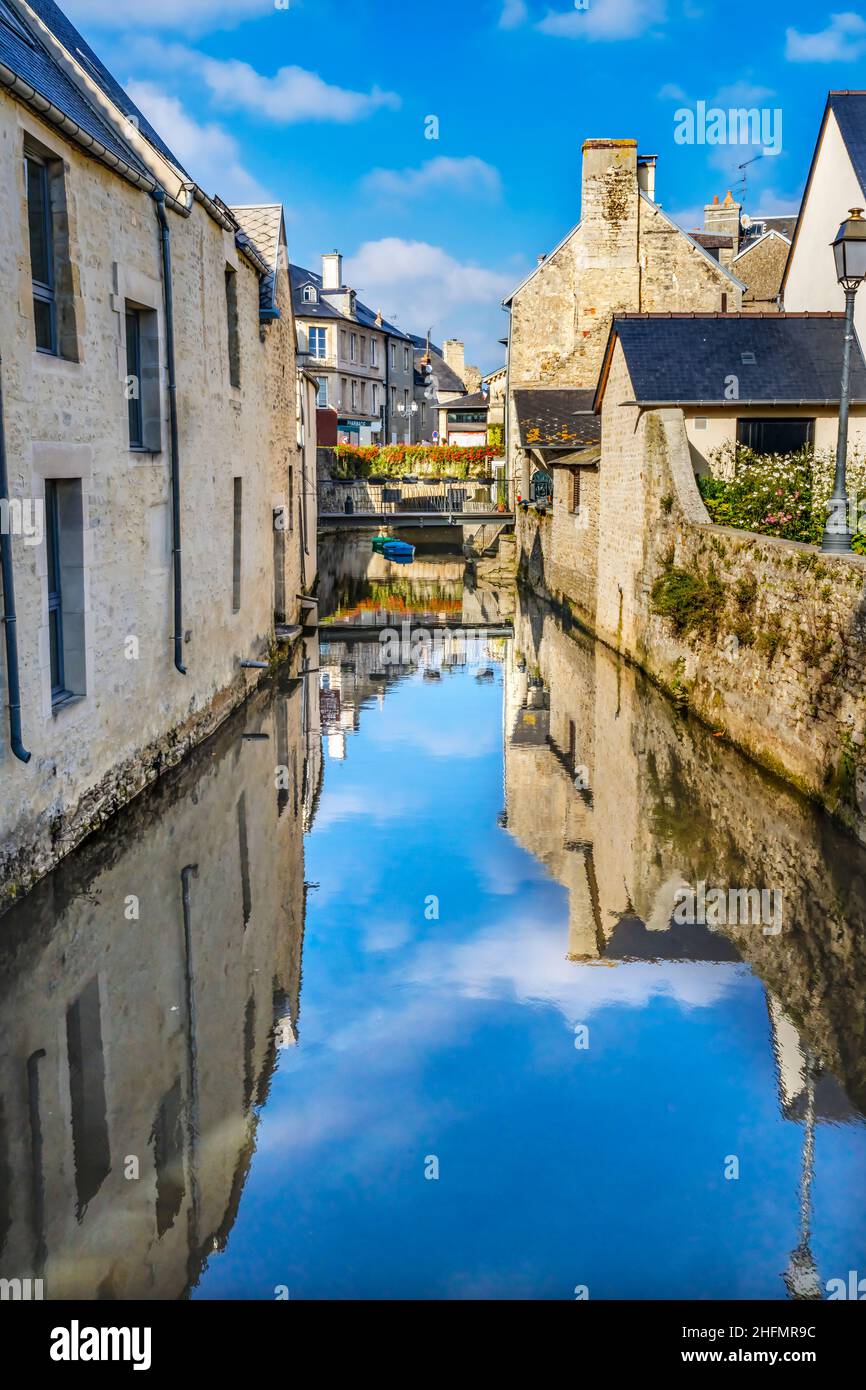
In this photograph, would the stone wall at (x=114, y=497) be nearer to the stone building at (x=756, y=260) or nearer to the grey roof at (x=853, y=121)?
the grey roof at (x=853, y=121)

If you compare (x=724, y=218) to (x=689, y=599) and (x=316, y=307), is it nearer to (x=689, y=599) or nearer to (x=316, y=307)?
(x=316, y=307)

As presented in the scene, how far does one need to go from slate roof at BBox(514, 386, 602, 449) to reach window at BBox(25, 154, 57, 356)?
20.5 meters

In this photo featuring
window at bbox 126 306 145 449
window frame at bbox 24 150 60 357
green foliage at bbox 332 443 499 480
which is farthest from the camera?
green foliage at bbox 332 443 499 480

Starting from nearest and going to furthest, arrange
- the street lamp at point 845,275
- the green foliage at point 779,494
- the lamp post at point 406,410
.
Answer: the street lamp at point 845,275 → the green foliage at point 779,494 → the lamp post at point 406,410

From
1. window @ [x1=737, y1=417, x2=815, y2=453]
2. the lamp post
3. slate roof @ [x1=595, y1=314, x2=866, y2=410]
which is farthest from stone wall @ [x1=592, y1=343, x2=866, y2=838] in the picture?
the lamp post

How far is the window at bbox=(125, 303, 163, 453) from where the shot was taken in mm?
11273

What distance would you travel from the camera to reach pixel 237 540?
51.8ft

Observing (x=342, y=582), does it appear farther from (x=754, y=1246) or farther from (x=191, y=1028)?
(x=754, y=1246)

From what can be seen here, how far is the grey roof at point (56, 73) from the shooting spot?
28.7 feet

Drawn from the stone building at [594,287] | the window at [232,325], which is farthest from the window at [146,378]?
the stone building at [594,287]

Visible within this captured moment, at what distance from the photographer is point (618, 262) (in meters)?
34.7

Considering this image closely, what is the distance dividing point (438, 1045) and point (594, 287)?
1276 inches

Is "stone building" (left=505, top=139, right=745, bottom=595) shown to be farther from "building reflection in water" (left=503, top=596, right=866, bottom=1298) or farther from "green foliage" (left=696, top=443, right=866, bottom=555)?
"building reflection in water" (left=503, top=596, right=866, bottom=1298)

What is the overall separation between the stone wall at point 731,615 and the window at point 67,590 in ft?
19.3
